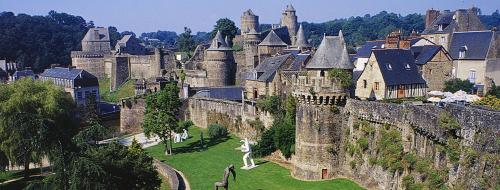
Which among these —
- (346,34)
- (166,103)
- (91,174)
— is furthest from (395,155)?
(346,34)

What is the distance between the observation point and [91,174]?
59.7 ft

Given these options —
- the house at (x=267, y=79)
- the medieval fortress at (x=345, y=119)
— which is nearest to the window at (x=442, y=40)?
the medieval fortress at (x=345, y=119)

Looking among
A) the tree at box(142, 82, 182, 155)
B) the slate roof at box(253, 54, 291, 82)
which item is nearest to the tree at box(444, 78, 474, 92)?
the slate roof at box(253, 54, 291, 82)

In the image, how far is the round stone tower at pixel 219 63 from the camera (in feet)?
196

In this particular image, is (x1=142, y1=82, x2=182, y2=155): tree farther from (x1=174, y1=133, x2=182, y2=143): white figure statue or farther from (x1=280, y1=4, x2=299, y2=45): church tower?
(x1=280, y1=4, x2=299, y2=45): church tower

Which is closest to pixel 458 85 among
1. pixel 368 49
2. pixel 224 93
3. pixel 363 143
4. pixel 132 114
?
pixel 368 49

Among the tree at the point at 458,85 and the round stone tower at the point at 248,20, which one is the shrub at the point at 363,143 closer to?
the tree at the point at 458,85

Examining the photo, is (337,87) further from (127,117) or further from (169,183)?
(127,117)

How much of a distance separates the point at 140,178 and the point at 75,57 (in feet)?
228

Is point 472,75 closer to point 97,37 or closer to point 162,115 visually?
point 162,115

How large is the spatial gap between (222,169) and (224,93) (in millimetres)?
19625

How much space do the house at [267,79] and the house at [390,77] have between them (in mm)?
7795

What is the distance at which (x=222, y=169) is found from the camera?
34.2 meters

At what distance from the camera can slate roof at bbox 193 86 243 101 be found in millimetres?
52469
